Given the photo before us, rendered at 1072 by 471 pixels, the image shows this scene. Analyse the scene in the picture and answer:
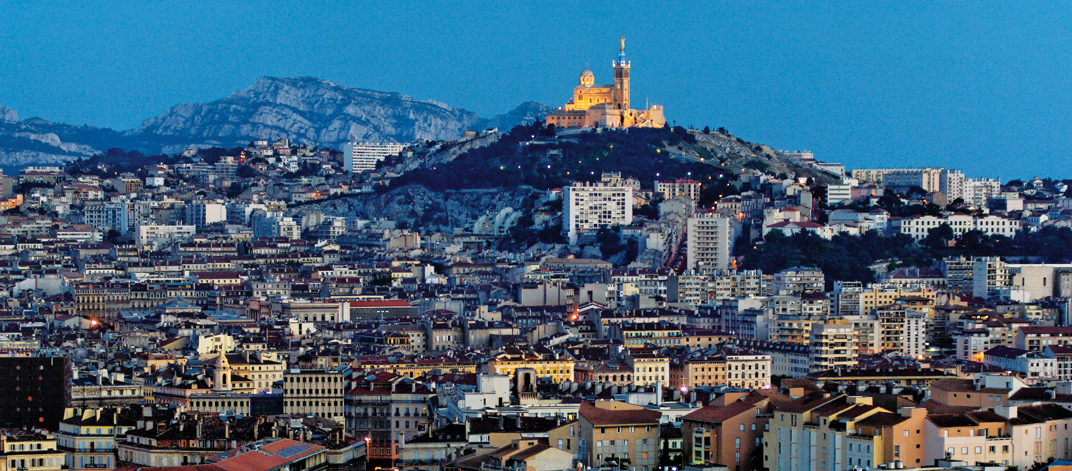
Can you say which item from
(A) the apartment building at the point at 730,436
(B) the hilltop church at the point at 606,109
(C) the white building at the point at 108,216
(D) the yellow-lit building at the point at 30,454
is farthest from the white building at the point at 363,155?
(A) the apartment building at the point at 730,436

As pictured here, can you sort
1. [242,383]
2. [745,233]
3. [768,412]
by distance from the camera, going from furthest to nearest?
[745,233] → [242,383] → [768,412]

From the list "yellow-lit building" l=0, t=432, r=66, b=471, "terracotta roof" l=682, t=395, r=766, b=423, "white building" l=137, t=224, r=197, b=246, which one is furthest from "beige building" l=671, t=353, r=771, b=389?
"white building" l=137, t=224, r=197, b=246

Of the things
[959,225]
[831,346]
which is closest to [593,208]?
[959,225]

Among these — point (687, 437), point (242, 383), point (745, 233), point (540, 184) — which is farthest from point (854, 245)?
point (687, 437)

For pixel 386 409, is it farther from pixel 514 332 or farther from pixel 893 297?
pixel 893 297

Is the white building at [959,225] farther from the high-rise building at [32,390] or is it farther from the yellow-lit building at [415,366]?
the high-rise building at [32,390]

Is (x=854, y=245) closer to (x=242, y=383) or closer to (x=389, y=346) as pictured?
(x=389, y=346)

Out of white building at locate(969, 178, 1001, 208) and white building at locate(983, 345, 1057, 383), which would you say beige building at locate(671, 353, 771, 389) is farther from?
white building at locate(969, 178, 1001, 208)
